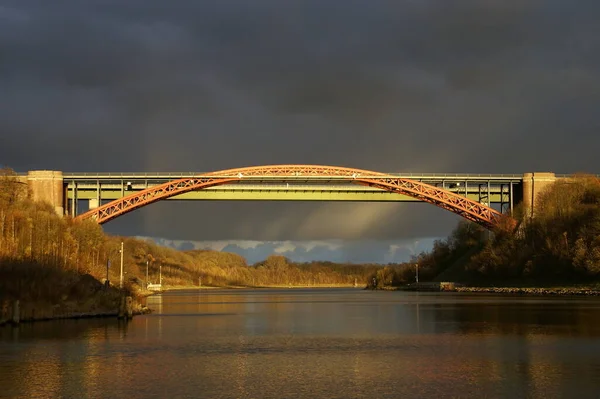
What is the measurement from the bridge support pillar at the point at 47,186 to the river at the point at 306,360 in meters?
53.2

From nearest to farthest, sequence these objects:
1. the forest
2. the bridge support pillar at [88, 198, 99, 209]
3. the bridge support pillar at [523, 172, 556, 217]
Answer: the forest
the bridge support pillar at [88, 198, 99, 209]
the bridge support pillar at [523, 172, 556, 217]

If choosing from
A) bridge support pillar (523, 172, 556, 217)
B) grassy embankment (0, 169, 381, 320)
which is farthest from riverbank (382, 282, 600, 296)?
grassy embankment (0, 169, 381, 320)

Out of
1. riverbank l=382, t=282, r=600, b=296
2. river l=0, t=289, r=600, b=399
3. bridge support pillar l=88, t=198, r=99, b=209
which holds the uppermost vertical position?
bridge support pillar l=88, t=198, r=99, b=209

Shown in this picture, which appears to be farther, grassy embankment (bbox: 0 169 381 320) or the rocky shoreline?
the rocky shoreline

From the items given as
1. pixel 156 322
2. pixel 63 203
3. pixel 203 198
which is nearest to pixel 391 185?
pixel 203 198

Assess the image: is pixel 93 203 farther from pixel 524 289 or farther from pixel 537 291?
pixel 537 291

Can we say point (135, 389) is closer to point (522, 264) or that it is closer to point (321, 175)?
point (321, 175)

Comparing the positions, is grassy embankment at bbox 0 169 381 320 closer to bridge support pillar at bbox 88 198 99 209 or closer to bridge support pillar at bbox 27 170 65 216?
bridge support pillar at bbox 27 170 65 216

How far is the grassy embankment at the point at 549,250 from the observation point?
72875mm

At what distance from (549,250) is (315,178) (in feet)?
87.3

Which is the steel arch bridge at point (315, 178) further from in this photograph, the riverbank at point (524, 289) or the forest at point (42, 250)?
the riverbank at point (524, 289)

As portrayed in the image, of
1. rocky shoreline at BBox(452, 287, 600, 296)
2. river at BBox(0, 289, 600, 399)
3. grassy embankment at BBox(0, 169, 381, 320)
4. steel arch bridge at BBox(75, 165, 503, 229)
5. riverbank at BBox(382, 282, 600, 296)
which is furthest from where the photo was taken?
steel arch bridge at BBox(75, 165, 503, 229)

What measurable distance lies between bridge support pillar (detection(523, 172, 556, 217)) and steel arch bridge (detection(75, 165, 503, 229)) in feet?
19.8

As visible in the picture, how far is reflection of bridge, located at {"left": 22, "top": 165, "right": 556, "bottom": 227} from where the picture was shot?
8644 cm
